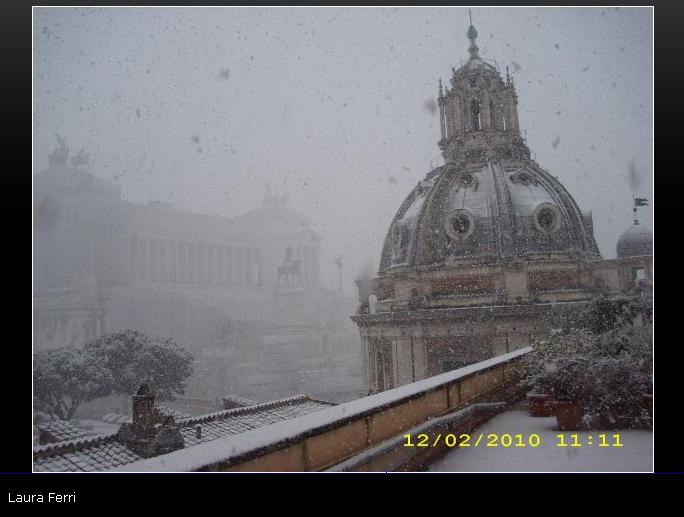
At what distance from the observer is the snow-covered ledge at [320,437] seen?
3217 millimetres

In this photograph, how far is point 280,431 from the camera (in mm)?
3537

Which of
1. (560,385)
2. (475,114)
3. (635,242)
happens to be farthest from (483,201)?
(560,385)

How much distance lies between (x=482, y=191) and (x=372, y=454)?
1793 cm

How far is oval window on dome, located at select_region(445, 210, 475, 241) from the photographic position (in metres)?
19.6

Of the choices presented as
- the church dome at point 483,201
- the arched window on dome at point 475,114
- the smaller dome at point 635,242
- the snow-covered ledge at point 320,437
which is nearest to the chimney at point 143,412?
the snow-covered ledge at point 320,437

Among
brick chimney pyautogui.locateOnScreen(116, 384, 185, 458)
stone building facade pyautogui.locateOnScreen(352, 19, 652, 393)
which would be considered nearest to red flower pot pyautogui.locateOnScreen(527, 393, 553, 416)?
brick chimney pyautogui.locateOnScreen(116, 384, 185, 458)

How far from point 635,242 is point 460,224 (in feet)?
22.7

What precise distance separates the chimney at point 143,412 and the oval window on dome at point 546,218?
16.0 meters

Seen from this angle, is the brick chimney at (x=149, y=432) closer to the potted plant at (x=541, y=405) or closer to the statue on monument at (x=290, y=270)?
the potted plant at (x=541, y=405)

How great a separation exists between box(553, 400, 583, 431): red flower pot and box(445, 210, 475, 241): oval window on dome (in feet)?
48.1

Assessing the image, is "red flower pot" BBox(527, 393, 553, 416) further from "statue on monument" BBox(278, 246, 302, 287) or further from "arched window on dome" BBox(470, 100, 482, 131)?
"arched window on dome" BBox(470, 100, 482, 131)

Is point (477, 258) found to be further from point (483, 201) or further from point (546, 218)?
point (546, 218)

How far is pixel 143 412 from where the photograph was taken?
8773 mm
